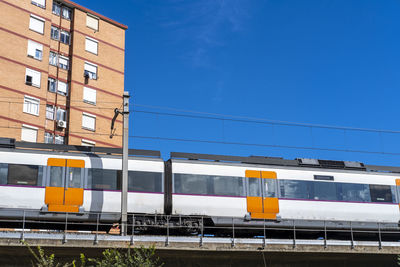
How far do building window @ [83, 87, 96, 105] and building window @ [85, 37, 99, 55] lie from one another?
3509 mm

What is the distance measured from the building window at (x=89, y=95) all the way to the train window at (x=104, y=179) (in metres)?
22.2

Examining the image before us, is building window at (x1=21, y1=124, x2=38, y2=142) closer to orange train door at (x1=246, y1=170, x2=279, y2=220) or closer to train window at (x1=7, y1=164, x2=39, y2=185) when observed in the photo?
train window at (x1=7, y1=164, x2=39, y2=185)

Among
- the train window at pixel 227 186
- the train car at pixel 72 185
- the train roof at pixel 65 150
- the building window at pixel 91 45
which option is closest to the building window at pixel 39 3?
the building window at pixel 91 45

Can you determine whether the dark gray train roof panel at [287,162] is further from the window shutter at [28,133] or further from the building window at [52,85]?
the building window at [52,85]

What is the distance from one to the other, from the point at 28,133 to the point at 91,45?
33.7 ft

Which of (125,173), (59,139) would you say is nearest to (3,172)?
(125,173)

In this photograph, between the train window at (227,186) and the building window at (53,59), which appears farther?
the building window at (53,59)

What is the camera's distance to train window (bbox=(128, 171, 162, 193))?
2462cm

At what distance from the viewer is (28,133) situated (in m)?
41.2

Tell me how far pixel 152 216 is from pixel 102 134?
71.4 feet

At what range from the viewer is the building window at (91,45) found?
47188 mm

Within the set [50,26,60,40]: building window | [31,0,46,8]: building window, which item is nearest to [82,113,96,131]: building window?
[50,26,60,40]: building window

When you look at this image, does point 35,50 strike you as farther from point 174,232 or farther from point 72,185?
point 174,232

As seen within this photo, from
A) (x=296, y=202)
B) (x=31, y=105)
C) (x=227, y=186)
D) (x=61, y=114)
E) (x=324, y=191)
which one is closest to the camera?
(x=227, y=186)
